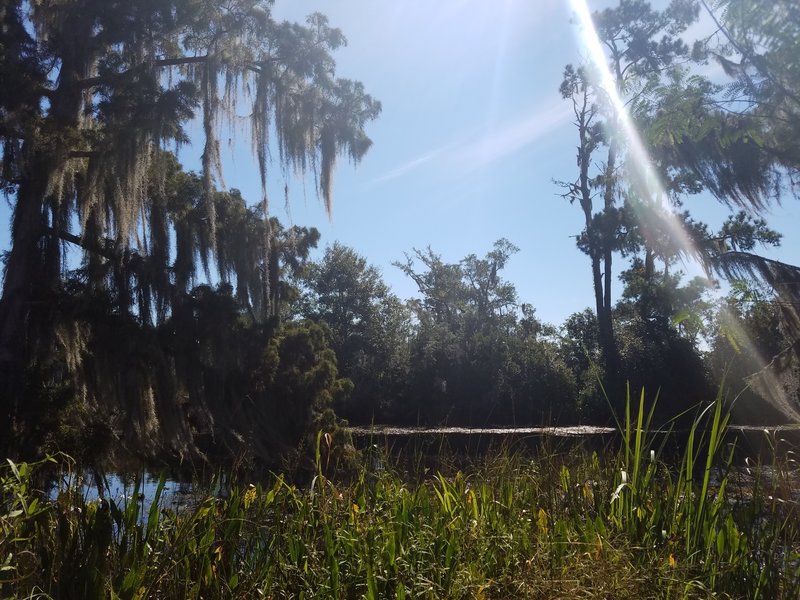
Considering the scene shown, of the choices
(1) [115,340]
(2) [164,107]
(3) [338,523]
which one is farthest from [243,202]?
(3) [338,523]

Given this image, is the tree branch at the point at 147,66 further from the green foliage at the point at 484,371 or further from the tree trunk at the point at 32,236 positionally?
the green foliage at the point at 484,371

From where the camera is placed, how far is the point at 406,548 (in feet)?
8.52

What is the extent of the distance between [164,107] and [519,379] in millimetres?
15307

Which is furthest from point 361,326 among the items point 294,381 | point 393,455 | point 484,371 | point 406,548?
point 406,548

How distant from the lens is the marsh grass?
223 centimetres

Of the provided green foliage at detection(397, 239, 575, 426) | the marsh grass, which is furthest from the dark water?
green foliage at detection(397, 239, 575, 426)

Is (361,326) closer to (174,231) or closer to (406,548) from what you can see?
(174,231)

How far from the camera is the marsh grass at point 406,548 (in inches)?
87.8

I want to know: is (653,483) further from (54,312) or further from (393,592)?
(54,312)

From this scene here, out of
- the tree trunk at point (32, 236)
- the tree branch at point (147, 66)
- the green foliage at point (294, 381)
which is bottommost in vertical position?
the green foliage at point (294, 381)

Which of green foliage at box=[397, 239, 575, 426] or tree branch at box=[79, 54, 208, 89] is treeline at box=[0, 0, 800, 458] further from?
green foliage at box=[397, 239, 575, 426]

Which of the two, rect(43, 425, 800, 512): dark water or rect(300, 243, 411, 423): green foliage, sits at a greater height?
rect(300, 243, 411, 423): green foliage

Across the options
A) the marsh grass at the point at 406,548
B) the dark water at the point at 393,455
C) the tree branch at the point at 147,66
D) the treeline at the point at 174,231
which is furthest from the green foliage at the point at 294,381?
the marsh grass at the point at 406,548

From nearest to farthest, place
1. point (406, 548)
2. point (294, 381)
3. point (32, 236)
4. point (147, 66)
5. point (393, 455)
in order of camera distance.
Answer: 1. point (406, 548)
2. point (393, 455)
3. point (32, 236)
4. point (147, 66)
5. point (294, 381)
